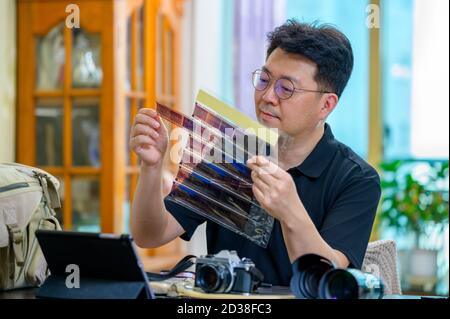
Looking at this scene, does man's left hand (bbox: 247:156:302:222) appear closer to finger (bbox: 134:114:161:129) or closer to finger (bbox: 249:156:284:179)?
finger (bbox: 249:156:284:179)

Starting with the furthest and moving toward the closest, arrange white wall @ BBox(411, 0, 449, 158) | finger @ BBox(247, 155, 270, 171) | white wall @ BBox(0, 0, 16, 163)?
1. white wall @ BBox(411, 0, 449, 158)
2. white wall @ BBox(0, 0, 16, 163)
3. finger @ BBox(247, 155, 270, 171)

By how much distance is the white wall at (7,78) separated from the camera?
3.63 m

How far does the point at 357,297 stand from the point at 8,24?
2.82 meters

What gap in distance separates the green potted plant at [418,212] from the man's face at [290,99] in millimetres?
2669

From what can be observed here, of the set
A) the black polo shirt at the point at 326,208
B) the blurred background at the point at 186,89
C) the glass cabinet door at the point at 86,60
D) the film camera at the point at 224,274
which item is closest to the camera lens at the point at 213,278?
the film camera at the point at 224,274

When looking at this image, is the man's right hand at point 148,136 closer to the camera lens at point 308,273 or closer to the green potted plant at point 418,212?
the camera lens at point 308,273

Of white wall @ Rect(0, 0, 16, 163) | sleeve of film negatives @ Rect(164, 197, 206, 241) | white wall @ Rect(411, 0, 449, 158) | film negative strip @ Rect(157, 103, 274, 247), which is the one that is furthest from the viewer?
white wall @ Rect(411, 0, 449, 158)

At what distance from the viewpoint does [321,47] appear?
174cm

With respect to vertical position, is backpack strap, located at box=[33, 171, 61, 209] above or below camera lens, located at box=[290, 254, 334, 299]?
above

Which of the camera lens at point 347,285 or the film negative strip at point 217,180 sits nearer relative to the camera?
the camera lens at point 347,285

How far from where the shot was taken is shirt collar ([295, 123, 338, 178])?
1.78m

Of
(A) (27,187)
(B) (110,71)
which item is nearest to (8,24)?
(B) (110,71)

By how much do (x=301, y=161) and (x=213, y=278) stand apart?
53 cm

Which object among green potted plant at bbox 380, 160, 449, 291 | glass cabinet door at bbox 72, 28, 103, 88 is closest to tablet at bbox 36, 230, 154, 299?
glass cabinet door at bbox 72, 28, 103, 88
